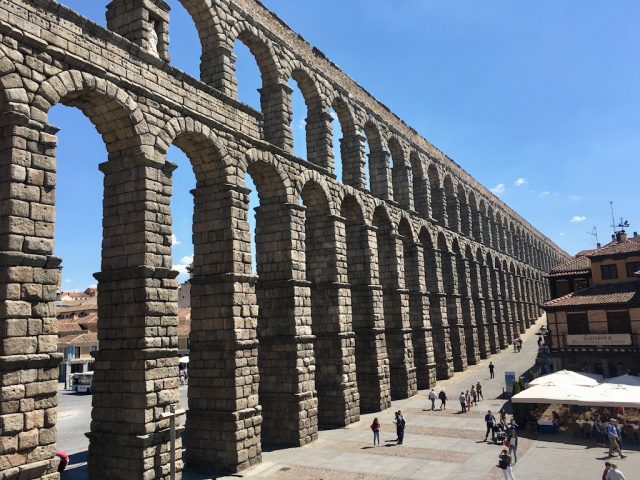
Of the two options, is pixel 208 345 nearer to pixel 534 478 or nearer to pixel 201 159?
pixel 201 159

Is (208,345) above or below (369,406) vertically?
above

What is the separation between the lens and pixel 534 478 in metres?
16.8

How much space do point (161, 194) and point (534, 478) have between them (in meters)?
15.0

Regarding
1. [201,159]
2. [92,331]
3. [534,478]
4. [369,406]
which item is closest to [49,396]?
[201,159]

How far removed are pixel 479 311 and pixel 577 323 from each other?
17449 mm

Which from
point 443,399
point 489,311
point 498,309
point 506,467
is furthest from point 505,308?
point 506,467

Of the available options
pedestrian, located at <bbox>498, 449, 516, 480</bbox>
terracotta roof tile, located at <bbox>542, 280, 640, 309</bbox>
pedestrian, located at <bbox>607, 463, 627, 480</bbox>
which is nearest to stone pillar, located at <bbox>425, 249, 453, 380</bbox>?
terracotta roof tile, located at <bbox>542, 280, 640, 309</bbox>

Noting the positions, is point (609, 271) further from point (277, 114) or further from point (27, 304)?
point (27, 304)

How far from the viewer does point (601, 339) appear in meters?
29.7

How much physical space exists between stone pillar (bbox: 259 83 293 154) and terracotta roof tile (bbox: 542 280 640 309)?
64.9 feet

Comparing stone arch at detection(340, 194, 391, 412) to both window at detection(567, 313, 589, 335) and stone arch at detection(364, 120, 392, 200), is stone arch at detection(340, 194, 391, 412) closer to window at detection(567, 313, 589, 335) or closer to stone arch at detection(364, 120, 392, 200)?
stone arch at detection(364, 120, 392, 200)

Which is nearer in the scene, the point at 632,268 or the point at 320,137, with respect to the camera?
the point at 320,137

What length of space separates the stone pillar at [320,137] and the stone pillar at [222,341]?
8789mm

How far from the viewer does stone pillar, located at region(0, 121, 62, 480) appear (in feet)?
36.6
